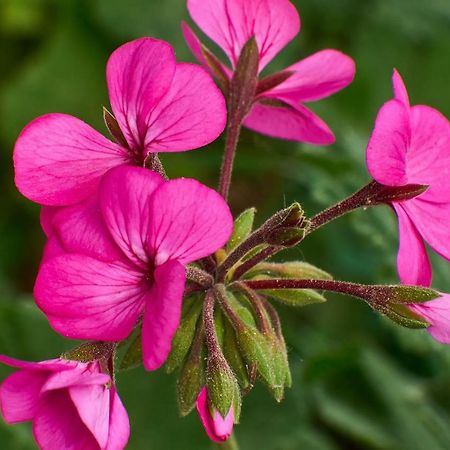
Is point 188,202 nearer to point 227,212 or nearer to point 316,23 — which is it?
point 227,212

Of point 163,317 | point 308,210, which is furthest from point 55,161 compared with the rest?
point 308,210

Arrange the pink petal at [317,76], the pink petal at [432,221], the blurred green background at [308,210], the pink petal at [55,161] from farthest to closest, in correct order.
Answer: the blurred green background at [308,210]
the pink petal at [317,76]
the pink petal at [432,221]
the pink petal at [55,161]

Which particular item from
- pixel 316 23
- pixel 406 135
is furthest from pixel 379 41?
pixel 406 135

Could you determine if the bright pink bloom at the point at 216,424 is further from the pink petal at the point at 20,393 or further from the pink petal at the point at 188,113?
the pink petal at the point at 188,113

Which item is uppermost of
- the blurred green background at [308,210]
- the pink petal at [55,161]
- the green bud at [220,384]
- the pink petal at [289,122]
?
the pink petal at [55,161]

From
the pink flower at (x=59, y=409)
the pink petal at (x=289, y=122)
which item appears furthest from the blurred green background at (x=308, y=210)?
the pink flower at (x=59, y=409)

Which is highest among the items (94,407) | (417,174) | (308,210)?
(417,174)

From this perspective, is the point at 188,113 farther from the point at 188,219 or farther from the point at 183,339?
the point at 183,339

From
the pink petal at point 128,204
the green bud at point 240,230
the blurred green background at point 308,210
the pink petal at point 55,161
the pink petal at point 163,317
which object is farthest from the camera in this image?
Result: the blurred green background at point 308,210
